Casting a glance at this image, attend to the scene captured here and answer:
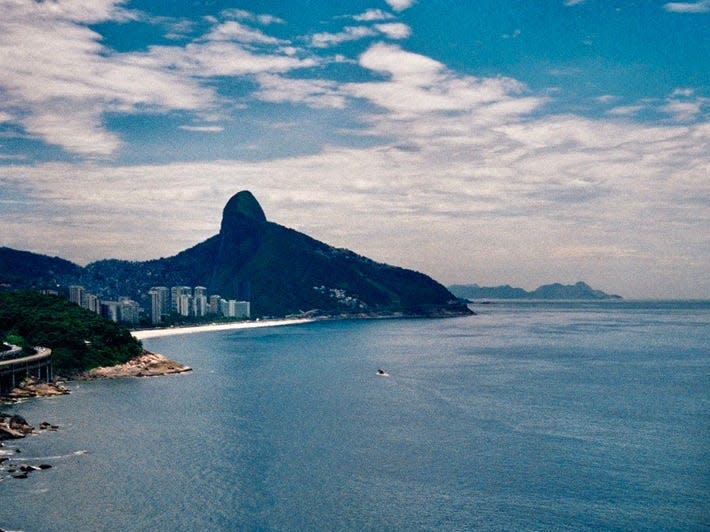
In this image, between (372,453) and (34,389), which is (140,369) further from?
(372,453)

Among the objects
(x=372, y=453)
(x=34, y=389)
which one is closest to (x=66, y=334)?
(x=34, y=389)

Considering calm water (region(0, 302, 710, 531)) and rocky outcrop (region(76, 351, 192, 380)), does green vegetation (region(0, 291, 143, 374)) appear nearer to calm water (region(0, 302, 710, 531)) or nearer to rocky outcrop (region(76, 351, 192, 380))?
rocky outcrop (region(76, 351, 192, 380))

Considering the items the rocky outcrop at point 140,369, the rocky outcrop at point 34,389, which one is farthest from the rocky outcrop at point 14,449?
the rocky outcrop at point 140,369

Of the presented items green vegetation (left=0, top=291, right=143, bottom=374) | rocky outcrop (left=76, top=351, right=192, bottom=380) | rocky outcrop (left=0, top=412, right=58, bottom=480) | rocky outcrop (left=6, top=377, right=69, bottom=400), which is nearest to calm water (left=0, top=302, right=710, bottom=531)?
rocky outcrop (left=0, top=412, right=58, bottom=480)

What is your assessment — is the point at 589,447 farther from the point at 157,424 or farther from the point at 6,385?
the point at 6,385

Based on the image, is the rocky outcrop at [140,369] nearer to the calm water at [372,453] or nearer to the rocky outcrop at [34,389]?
the calm water at [372,453]

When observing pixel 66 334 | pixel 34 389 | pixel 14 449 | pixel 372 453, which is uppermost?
pixel 66 334

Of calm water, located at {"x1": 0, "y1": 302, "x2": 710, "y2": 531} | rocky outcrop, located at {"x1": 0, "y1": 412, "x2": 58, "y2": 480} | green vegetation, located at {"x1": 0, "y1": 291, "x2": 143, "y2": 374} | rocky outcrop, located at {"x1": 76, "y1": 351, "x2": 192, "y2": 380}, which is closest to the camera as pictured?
calm water, located at {"x1": 0, "y1": 302, "x2": 710, "y2": 531}

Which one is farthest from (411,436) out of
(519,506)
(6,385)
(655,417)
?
(6,385)
